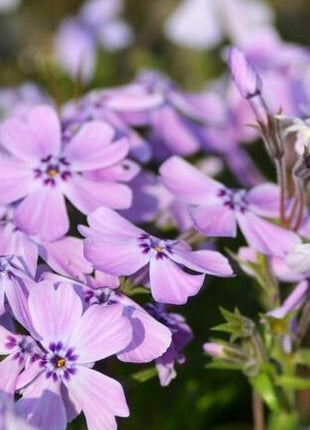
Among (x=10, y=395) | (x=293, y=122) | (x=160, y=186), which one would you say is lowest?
(x=10, y=395)

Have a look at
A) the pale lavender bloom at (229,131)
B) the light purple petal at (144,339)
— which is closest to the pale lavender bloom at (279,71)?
the pale lavender bloom at (229,131)

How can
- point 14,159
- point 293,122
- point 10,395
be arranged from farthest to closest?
point 14,159 → point 293,122 → point 10,395

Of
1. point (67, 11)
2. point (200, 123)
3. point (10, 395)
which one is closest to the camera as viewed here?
point (10, 395)

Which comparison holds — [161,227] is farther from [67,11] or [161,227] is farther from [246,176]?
[67,11]

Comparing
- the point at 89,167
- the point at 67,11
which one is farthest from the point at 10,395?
the point at 67,11

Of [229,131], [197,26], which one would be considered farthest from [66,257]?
[197,26]

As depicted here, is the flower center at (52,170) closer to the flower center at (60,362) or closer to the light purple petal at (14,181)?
the light purple petal at (14,181)

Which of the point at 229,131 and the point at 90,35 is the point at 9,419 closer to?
the point at 229,131

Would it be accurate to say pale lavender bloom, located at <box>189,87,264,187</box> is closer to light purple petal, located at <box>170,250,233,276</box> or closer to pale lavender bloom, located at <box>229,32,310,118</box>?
pale lavender bloom, located at <box>229,32,310,118</box>
